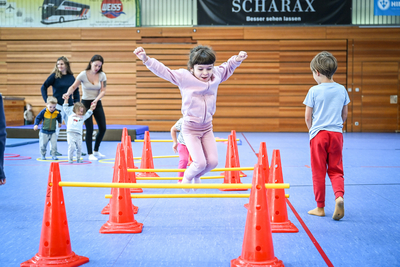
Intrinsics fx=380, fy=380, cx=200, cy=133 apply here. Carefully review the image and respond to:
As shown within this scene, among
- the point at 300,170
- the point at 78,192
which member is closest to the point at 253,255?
the point at 78,192

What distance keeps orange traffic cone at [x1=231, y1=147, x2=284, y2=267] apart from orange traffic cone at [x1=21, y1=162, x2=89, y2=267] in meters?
0.85

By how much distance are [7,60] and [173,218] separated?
11.1m

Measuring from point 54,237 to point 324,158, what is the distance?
1.95 m

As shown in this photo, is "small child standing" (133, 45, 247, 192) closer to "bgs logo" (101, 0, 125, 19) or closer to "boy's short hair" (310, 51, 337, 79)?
"boy's short hair" (310, 51, 337, 79)

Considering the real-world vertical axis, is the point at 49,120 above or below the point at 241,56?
below

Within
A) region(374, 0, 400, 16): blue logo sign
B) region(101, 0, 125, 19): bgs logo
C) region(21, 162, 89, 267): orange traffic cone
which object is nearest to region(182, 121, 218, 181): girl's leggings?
region(21, 162, 89, 267): orange traffic cone

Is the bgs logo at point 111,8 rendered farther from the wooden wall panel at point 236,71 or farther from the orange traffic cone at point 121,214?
the orange traffic cone at point 121,214

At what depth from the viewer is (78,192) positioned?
3.70 meters

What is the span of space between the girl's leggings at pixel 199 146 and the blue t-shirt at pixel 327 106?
0.78m

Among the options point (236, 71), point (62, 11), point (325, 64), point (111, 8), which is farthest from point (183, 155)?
point (62, 11)

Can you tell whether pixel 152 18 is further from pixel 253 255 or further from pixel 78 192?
pixel 253 255

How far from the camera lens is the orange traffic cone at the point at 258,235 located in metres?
1.93

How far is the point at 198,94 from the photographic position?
278cm

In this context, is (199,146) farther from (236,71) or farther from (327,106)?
(236,71)
